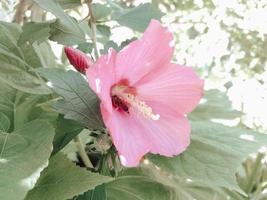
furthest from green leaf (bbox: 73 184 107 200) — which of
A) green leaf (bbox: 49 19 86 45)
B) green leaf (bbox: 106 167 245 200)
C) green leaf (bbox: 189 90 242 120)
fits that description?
green leaf (bbox: 189 90 242 120)

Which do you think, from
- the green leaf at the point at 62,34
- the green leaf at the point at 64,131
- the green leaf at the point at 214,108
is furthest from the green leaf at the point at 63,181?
the green leaf at the point at 214,108

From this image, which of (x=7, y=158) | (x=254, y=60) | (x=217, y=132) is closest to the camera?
(x=7, y=158)

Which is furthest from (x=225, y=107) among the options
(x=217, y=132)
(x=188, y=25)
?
(x=188, y=25)

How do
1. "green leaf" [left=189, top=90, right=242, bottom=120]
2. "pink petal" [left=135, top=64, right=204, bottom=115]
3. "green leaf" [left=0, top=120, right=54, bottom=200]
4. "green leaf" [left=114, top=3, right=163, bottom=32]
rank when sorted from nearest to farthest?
"green leaf" [left=0, top=120, right=54, bottom=200], "pink petal" [left=135, top=64, right=204, bottom=115], "green leaf" [left=114, top=3, right=163, bottom=32], "green leaf" [left=189, top=90, right=242, bottom=120]

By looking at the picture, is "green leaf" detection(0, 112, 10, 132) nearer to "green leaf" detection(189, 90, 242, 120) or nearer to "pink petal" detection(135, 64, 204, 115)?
"pink petal" detection(135, 64, 204, 115)

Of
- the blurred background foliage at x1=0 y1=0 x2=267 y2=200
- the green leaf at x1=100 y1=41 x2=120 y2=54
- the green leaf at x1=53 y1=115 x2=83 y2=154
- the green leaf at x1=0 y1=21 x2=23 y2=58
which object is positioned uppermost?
the green leaf at x1=100 y1=41 x2=120 y2=54

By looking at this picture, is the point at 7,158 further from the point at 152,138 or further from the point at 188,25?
the point at 188,25
